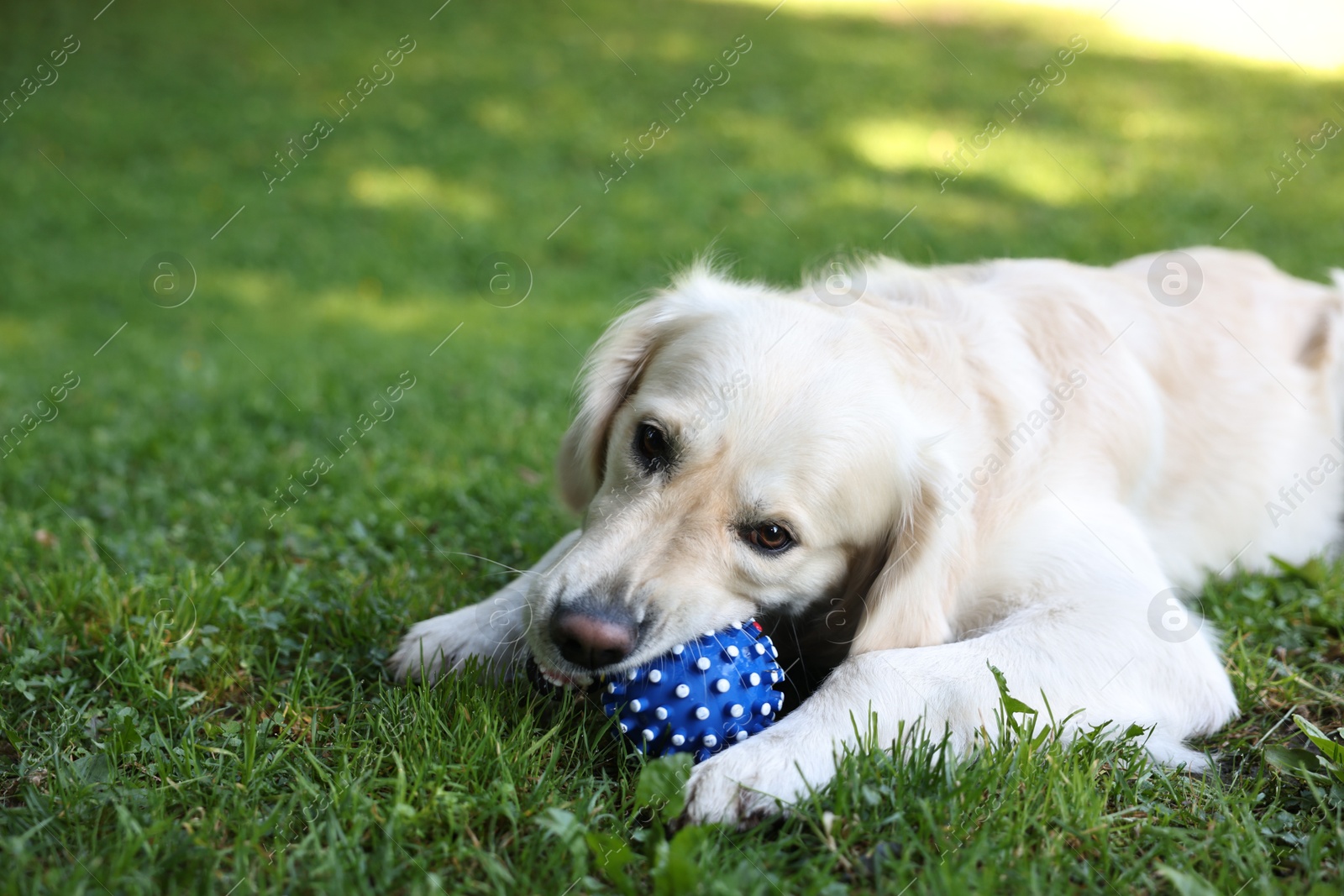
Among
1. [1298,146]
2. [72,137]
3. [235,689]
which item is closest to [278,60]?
[72,137]

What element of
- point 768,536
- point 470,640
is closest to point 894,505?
point 768,536

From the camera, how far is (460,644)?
3.07 m

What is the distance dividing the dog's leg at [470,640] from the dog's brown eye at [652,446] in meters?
0.52

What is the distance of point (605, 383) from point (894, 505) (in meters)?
1.06

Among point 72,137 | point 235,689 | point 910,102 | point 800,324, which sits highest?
point 910,102

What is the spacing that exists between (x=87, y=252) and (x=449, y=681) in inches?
391

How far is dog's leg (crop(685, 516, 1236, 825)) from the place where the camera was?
2.44 meters

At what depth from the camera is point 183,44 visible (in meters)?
16.1

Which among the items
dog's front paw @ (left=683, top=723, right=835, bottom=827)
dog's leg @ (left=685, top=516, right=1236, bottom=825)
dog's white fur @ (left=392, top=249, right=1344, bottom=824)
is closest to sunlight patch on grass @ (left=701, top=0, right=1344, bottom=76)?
dog's white fur @ (left=392, top=249, right=1344, bottom=824)

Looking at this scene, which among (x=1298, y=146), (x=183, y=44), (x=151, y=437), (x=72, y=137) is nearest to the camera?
(x=151, y=437)

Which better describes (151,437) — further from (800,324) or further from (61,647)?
(800,324)

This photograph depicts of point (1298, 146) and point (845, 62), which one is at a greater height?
point (845, 62)

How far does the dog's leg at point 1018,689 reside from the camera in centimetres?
244

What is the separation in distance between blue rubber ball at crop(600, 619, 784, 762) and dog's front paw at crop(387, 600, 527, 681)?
16.5 inches
